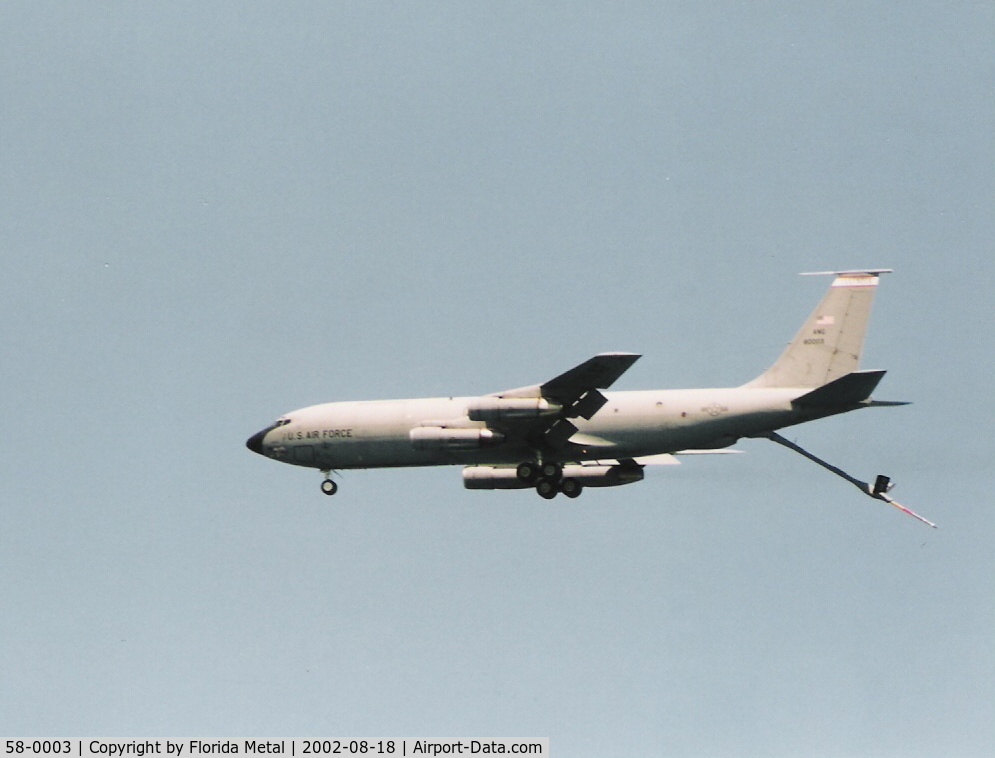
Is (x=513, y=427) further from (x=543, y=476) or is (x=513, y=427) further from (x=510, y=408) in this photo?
(x=543, y=476)

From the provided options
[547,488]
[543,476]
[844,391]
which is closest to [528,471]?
[543,476]

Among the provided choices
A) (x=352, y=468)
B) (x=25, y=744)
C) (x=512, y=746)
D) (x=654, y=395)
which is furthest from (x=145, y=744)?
(x=654, y=395)

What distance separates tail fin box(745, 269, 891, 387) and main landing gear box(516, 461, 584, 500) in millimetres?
5698

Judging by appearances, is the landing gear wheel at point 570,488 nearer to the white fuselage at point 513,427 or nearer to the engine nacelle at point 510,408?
the white fuselage at point 513,427

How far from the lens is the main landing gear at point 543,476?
3525 cm

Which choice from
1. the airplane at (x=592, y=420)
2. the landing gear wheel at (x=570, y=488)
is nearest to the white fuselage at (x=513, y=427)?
the airplane at (x=592, y=420)

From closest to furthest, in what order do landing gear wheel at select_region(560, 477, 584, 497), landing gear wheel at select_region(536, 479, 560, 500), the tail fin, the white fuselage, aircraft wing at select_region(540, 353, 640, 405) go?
1. aircraft wing at select_region(540, 353, 640, 405)
2. the white fuselage
3. the tail fin
4. landing gear wheel at select_region(536, 479, 560, 500)
5. landing gear wheel at select_region(560, 477, 584, 497)

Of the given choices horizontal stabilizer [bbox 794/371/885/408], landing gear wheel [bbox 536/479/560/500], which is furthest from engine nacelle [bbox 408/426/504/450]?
horizontal stabilizer [bbox 794/371/885/408]

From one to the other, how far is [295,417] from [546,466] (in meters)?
7.59

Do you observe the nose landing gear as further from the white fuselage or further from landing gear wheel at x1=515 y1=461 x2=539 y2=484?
landing gear wheel at x1=515 y1=461 x2=539 y2=484

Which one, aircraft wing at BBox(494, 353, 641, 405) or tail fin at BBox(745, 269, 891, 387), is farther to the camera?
tail fin at BBox(745, 269, 891, 387)

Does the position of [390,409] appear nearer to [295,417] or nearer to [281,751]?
[295,417]

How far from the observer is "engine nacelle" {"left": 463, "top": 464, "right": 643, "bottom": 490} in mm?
36875

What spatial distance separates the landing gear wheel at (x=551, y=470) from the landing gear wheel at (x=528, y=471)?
0.50ft
